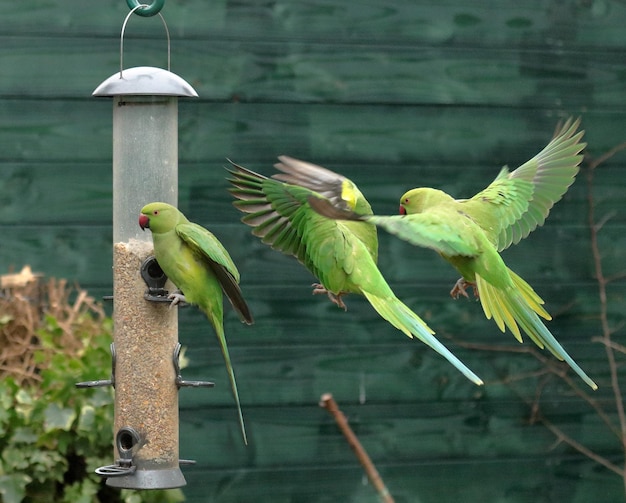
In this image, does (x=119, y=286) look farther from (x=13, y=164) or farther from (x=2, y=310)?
(x=13, y=164)

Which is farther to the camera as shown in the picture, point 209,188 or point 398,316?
point 209,188

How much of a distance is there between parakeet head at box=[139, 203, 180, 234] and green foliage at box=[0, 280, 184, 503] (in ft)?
2.71

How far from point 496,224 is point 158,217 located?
29.4 inches

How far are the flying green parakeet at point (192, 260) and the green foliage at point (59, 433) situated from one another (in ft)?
2.33

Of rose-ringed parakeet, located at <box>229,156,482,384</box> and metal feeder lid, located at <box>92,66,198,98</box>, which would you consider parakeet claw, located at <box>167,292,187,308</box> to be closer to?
rose-ringed parakeet, located at <box>229,156,482,384</box>

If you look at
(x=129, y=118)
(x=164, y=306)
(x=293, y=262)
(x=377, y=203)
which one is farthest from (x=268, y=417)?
(x=129, y=118)

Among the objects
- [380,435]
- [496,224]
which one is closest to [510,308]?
[496,224]

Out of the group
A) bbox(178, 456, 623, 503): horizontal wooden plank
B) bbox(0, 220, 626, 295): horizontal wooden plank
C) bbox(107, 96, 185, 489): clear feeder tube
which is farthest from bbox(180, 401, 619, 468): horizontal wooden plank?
bbox(107, 96, 185, 489): clear feeder tube

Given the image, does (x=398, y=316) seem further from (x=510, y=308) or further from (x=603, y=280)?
(x=603, y=280)

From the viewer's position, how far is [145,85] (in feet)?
8.97

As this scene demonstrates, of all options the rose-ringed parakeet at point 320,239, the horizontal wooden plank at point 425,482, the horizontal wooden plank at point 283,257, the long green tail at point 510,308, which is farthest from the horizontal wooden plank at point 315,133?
the long green tail at point 510,308

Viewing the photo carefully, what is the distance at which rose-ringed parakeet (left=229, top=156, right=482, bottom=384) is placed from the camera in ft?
7.95

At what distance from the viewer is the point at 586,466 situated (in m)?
4.49

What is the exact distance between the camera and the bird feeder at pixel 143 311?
286cm
